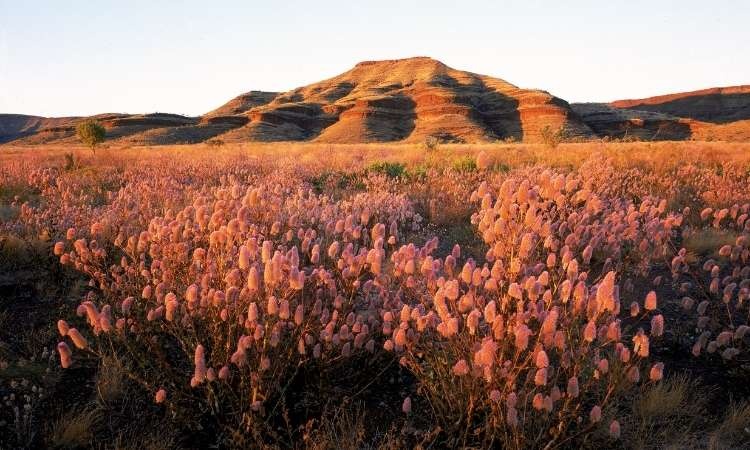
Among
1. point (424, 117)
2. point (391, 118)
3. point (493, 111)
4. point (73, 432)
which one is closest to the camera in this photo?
point (73, 432)

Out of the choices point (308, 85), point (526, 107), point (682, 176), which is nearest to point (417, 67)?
point (308, 85)

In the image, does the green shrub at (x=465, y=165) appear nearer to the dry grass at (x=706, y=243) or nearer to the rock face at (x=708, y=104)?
the dry grass at (x=706, y=243)

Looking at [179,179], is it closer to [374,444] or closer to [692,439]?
[374,444]

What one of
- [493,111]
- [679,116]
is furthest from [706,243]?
[679,116]

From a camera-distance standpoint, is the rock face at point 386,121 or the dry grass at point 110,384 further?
the rock face at point 386,121

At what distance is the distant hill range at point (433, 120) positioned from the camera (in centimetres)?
7588

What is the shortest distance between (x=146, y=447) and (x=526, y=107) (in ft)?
326

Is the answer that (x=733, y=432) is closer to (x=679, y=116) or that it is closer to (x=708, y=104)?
(x=679, y=116)

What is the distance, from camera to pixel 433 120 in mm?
87875

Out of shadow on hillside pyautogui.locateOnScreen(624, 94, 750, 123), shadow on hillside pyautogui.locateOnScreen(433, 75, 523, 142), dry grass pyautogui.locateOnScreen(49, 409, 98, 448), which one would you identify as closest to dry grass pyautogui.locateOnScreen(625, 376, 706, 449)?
dry grass pyautogui.locateOnScreen(49, 409, 98, 448)

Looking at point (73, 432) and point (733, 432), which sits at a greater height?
point (73, 432)

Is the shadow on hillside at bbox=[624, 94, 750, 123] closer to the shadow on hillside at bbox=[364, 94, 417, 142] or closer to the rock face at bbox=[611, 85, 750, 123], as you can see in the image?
the rock face at bbox=[611, 85, 750, 123]

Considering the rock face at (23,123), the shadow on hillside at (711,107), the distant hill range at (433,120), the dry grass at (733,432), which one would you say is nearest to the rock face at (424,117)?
the distant hill range at (433,120)

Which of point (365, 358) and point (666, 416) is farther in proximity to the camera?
point (365, 358)
